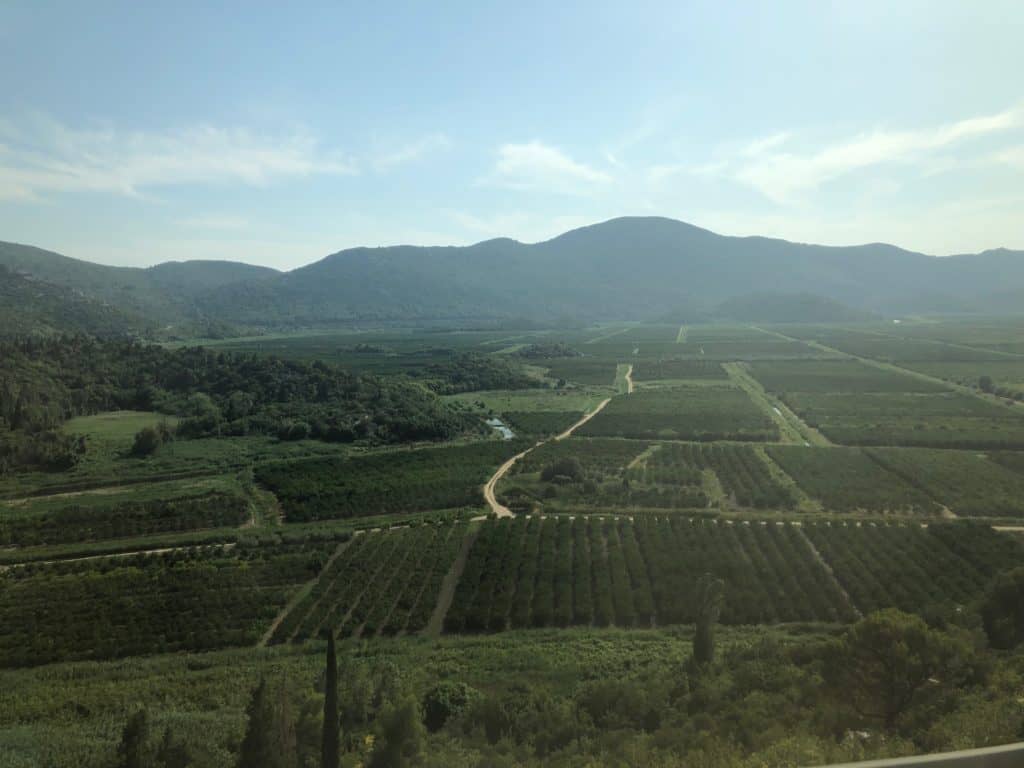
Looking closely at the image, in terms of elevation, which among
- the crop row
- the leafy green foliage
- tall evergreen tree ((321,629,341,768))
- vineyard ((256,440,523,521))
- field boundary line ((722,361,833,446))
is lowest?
vineyard ((256,440,523,521))

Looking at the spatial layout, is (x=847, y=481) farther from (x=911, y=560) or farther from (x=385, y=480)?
(x=385, y=480)

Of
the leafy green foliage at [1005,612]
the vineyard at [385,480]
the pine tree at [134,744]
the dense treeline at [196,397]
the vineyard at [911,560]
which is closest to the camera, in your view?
the pine tree at [134,744]

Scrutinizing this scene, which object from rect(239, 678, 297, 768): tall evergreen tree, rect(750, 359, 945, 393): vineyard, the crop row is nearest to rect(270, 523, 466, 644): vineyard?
rect(239, 678, 297, 768): tall evergreen tree

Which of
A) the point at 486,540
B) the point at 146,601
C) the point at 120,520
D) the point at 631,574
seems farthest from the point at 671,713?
the point at 120,520

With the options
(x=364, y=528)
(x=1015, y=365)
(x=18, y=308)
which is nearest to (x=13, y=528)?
(x=364, y=528)

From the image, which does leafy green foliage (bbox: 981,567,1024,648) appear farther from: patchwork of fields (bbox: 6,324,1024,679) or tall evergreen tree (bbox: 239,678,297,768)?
tall evergreen tree (bbox: 239,678,297,768)

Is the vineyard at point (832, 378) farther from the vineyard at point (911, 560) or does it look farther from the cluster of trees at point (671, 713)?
the cluster of trees at point (671, 713)

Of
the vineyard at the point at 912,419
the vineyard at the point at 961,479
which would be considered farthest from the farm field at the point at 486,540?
the vineyard at the point at 912,419
